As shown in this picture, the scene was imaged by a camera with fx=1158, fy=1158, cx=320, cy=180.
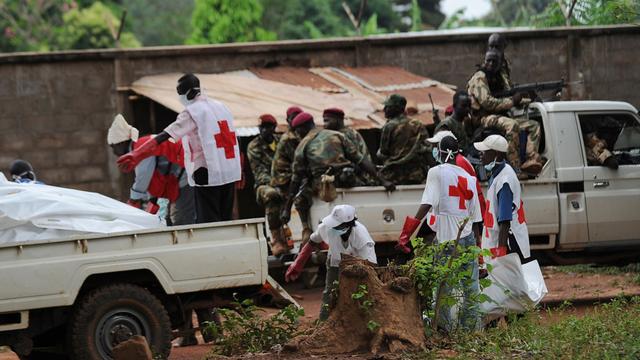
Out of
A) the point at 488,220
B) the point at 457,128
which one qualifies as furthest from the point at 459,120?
the point at 488,220

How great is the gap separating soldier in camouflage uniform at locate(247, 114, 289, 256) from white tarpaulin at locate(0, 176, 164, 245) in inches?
126

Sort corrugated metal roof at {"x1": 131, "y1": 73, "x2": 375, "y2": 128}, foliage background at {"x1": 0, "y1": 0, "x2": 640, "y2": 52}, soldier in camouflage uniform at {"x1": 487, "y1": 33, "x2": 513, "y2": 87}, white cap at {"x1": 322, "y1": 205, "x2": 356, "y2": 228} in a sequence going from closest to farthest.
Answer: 1. white cap at {"x1": 322, "y1": 205, "x2": 356, "y2": 228}
2. soldier in camouflage uniform at {"x1": 487, "y1": 33, "x2": 513, "y2": 87}
3. corrugated metal roof at {"x1": 131, "y1": 73, "x2": 375, "y2": 128}
4. foliage background at {"x1": 0, "y1": 0, "x2": 640, "y2": 52}

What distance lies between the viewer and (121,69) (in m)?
15.3

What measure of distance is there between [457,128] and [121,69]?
569cm

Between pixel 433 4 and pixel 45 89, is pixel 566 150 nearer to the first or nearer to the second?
pixel 45 89

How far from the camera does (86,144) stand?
15.4 m

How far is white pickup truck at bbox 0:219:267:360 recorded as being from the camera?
7.69 metres

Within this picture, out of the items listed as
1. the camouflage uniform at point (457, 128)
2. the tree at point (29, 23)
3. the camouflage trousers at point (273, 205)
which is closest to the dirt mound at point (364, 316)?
the camouflage uniform at point (457, 128)

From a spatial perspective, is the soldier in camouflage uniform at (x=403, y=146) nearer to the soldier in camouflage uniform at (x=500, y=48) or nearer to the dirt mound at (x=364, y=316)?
the soldier in camouflage uniform at (x=500, y=48)

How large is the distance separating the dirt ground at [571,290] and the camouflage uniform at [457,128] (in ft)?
5.82

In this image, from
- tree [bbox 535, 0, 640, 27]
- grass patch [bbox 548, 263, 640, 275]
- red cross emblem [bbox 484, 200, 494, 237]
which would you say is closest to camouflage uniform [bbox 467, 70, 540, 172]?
red cross emblem [bbox 484, 200, 494, 237]

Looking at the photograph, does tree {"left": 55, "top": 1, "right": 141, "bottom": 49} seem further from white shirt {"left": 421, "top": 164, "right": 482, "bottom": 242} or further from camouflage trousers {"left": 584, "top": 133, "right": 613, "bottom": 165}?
white shirt {"left": 421, "top": 164, "right": 482, "bottom": 242}

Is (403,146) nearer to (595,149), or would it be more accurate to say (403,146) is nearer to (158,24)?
(595,149)

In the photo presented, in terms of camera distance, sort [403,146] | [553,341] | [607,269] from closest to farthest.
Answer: [553,341], [403,146], [607,269]
